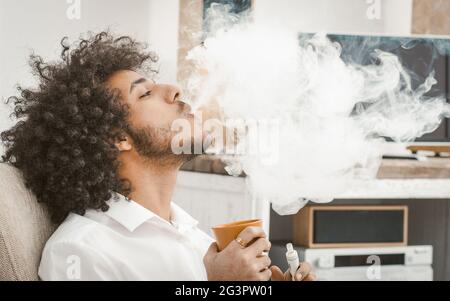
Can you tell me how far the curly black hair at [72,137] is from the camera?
4.03 feet

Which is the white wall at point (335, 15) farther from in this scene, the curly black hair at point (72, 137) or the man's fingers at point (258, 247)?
the man's fingers at point (258, 247)

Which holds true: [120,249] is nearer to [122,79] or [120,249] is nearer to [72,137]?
[72,137]

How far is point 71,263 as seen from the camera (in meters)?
1.09

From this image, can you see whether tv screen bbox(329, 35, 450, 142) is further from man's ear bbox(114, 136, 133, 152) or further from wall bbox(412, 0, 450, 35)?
man's ear bbox(114, 136, 133, 152)

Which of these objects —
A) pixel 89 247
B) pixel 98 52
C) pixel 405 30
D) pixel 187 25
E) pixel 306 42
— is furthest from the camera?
pixel 405 30

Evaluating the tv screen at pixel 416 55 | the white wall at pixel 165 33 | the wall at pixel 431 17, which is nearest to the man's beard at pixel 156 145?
the tv screen at pixel 416 55

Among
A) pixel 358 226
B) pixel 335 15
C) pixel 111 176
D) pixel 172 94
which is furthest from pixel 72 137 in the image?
pixel 335 15

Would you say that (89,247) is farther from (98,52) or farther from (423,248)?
(423,248)

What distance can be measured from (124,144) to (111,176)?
7 cm

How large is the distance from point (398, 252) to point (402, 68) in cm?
62

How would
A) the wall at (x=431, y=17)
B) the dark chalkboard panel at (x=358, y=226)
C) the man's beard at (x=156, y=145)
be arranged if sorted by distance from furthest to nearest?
the wall at (x=431, y=17) < the dark chalkboard panel at (x=358, y=226) < the man's beard at (x=156, y=145)

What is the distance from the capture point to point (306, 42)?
2.31 meters

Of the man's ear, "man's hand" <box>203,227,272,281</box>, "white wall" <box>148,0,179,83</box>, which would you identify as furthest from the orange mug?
"white wall" <box>148,0,179,83</box>
